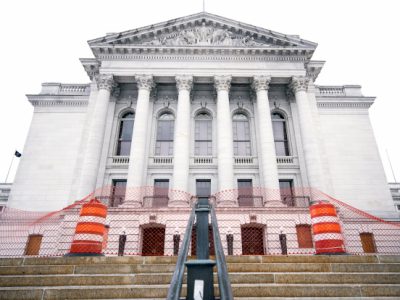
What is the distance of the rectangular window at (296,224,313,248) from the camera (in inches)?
626

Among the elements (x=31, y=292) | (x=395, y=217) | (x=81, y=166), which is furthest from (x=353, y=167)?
(x=31, y=292)

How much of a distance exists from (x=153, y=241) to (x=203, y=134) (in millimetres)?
9660

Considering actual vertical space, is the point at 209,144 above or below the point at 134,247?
above

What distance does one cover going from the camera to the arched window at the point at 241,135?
21547 mm

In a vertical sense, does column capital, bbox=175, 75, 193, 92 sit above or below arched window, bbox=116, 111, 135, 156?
above

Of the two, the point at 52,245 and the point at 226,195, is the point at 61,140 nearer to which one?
the point at 52,245

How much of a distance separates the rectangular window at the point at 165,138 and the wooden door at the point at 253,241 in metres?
8.80

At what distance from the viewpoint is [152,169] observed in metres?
20.3

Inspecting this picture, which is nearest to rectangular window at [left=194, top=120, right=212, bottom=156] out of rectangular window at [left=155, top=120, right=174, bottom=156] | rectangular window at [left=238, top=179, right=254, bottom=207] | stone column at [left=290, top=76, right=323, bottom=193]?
rectangular window at [left=155, top=120, right=174, bottom=156]

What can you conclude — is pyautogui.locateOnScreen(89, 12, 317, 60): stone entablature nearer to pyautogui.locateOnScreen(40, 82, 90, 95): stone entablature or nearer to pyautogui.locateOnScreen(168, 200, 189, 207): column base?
pyautogui.locateOnScreen(40, 82, 90, 95): stone entablature

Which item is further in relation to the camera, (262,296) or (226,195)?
(226,195)

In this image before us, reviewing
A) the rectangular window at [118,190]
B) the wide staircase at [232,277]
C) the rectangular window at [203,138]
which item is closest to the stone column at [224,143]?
the rectangular window at [203,138]

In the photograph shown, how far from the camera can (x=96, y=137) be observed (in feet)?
63.9

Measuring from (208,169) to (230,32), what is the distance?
12556 millimetres
